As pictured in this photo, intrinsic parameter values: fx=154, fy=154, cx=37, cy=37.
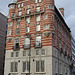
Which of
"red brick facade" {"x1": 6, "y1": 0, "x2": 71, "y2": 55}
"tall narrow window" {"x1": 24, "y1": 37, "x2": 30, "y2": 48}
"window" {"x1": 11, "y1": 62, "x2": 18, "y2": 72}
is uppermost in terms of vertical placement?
"red brick facade" {"x1": 6, "y1": 0, "x2": 71, "y2": 55}

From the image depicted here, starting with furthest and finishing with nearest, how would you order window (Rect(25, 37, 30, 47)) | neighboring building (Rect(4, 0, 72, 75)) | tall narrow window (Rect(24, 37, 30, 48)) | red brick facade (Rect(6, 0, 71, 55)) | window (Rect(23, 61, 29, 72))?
window (Rect(25, 37, 30, 47))
tall narrow window (Rect(24, 37, 30, 48))
red brick facade (Rect(6, 0, 71, 55))
window (Rect(23, 61, 29, 72))
neighboring building (Rect(4, 0, 72, 75))

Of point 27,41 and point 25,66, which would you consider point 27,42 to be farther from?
point 25,66

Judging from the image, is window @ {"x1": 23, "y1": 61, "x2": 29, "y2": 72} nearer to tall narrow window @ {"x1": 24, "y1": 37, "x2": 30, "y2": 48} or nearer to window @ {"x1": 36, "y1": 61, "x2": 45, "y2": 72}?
window @ {"x1": 36, "y1": 61, "x2": 45, "y2": 72}

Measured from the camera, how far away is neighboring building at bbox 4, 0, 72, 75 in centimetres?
3991

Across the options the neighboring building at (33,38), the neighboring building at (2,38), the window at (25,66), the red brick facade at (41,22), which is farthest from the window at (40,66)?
the neighboring building at (2,38)

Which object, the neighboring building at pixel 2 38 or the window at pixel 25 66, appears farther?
the neighboring building at pixel 2 38

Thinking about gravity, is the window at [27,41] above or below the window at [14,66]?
above

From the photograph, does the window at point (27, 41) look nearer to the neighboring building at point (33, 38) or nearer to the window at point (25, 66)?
the neighboring building at point (33, 38)

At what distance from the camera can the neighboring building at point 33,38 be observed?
131ft

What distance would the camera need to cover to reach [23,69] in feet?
136

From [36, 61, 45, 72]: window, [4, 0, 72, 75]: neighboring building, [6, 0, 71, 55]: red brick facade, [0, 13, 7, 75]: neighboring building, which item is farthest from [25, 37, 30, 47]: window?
[0, 13, 7, 75]: neighboring building

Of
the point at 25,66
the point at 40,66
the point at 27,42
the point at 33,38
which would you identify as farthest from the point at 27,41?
the point at 40,66

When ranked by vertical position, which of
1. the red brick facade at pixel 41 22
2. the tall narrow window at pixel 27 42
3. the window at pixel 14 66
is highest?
the red brick facade at pixel 41 22

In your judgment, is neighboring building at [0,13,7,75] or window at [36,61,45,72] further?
neighboring building at [0,13,7,75]
